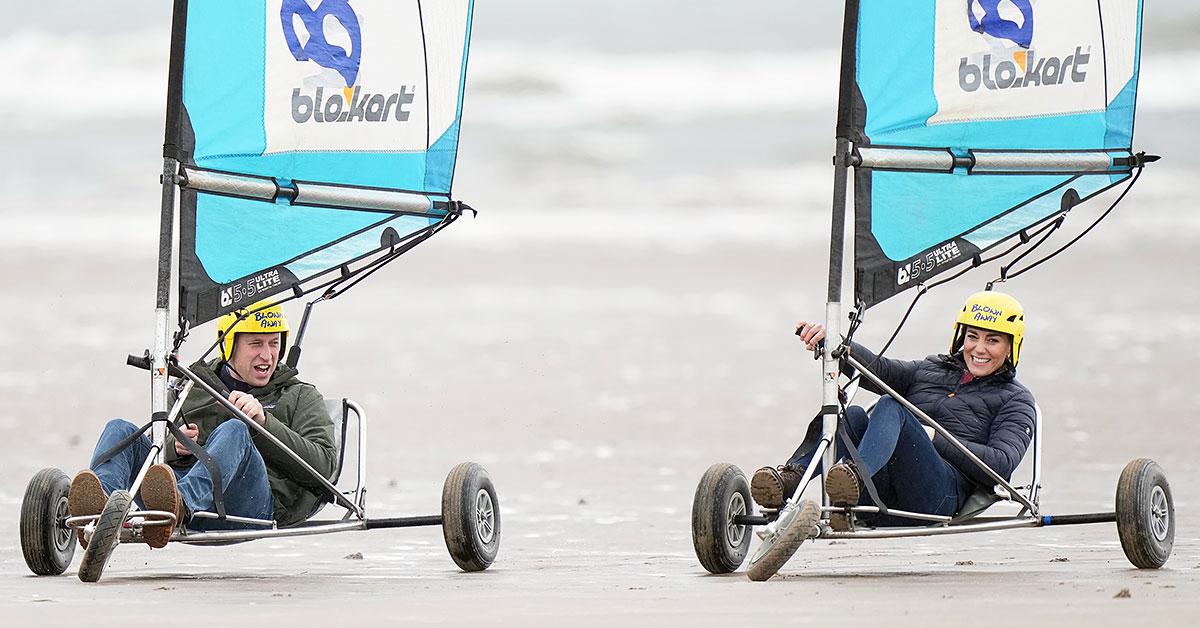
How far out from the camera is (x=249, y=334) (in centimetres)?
824

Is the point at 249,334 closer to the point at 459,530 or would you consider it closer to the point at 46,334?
the point at 459,530

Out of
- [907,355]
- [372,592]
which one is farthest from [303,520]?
[907,355]

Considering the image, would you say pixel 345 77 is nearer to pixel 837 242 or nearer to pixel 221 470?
pixel 221 470

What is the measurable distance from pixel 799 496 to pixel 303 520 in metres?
2.14

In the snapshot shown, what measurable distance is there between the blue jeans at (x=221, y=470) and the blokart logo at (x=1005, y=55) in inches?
131

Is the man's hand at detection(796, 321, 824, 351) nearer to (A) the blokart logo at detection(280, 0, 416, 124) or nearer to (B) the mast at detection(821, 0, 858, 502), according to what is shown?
(B) the mast at detection(821, 0, 858, 502)

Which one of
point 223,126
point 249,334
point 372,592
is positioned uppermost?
point 223,126

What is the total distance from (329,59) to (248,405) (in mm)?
1605

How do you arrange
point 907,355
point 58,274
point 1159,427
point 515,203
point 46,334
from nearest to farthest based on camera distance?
point 1159,427 < point 907,355 < point 46,334 < point 58,274 < point 515,203

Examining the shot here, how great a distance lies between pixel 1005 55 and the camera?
839cm

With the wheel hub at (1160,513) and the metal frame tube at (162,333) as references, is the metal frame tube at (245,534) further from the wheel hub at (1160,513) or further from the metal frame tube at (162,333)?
the wheel hub at (1160,513)

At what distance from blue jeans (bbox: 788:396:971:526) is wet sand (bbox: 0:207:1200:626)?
29 cm

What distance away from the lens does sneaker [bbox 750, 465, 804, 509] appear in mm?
7590

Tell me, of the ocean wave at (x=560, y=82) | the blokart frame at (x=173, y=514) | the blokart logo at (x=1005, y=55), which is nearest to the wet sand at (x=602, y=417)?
the blokart frame at (x=173, y=514)
